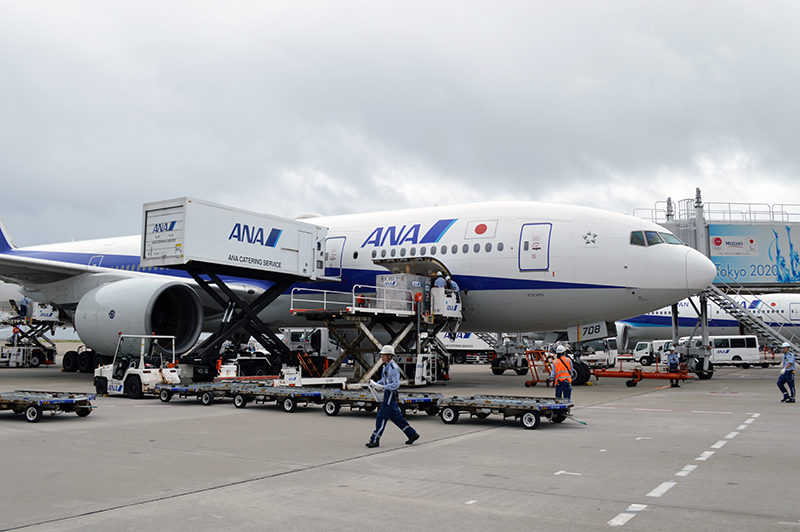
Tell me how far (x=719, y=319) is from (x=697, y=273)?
1063 inches

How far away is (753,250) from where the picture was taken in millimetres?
30453

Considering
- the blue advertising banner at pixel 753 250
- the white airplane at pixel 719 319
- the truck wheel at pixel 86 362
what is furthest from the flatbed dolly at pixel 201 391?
the white airplane at pixel 719 319

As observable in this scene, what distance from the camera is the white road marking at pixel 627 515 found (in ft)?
16.6

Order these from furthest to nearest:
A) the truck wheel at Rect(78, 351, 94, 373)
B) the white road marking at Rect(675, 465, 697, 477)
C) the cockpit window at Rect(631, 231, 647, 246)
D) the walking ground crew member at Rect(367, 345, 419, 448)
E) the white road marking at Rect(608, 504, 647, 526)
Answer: the truck wheel at Rect(78, 351, 94, 373)
the cockpit window at Rect(631, 231, 647, 246)
the walking ground crew member at Rect(367, 345, 419, 448)
the white road marking at Rect(675, 465, 697, 477)
the white road marking at Rect(608, 504, 647, 526)

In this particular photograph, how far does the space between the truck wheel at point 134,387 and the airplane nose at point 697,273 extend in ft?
43.5

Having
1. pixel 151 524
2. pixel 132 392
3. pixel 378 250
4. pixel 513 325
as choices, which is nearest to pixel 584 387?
pixel 513 325

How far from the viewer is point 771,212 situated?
3141cm

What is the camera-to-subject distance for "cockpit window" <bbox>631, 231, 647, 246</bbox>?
55.1ft

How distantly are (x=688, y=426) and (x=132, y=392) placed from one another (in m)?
11.6

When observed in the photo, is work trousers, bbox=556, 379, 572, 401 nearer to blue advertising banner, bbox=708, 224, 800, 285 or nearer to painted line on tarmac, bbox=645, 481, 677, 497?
painted line on tarmac, bbox=645, 481, 677, 497

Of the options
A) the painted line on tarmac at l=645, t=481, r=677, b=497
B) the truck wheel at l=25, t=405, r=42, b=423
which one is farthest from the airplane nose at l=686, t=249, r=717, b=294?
the truck wheel at l=25, t=405, r=42, b=423

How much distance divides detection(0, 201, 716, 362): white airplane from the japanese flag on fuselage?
3 cm

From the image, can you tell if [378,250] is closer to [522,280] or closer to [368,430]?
[522,280]

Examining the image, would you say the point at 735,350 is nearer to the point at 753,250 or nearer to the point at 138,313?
the point at 753,250
